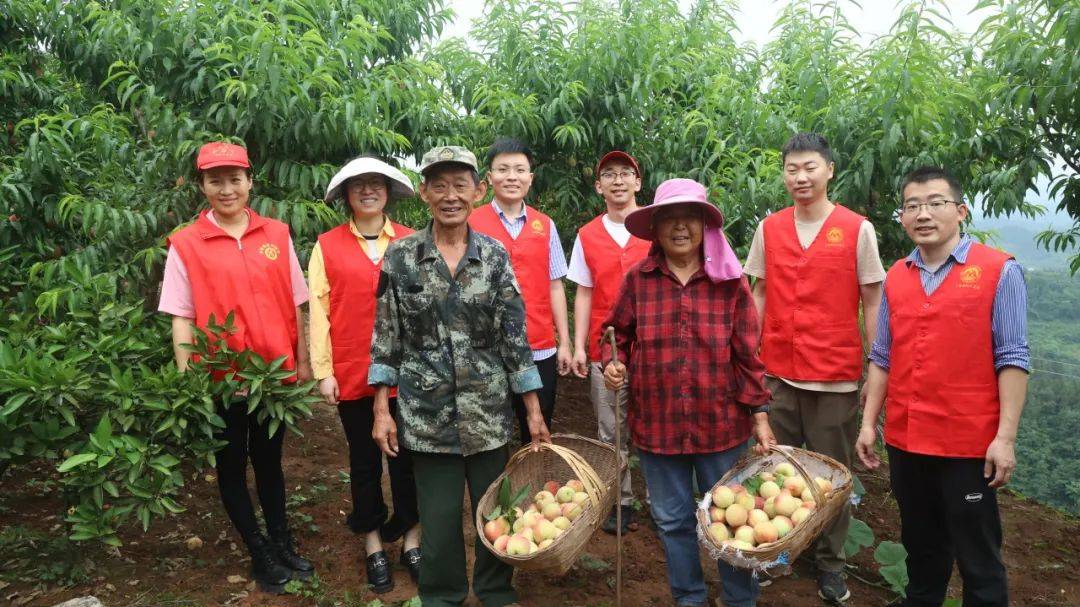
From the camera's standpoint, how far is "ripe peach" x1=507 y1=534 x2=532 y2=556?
250 centimetres

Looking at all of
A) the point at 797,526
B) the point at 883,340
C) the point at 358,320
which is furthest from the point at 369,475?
the point at 883,340

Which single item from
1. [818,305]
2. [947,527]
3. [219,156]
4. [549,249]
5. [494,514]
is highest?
[219,156]

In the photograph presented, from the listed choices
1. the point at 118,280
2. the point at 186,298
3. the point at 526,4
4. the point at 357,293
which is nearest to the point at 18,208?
the point at 118,280

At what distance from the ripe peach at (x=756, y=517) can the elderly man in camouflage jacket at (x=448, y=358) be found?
0.79 m

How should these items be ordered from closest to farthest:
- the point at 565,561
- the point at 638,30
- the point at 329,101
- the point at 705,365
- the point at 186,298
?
the point at 565,561 < the point at 705,365 < the point at 186,298 < the point at 329,101 < the point at 638,30

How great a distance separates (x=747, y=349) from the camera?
2.69 meters

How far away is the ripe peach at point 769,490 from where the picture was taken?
2547 mm

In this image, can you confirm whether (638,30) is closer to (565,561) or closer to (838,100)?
(838,100)

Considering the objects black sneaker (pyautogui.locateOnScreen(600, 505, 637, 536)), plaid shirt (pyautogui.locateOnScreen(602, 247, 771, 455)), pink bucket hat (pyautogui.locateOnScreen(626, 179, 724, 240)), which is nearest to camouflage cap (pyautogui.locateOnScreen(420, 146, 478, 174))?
pink bucket hat (pyautogui.locateOnScreen(626, 179, 724, 240))

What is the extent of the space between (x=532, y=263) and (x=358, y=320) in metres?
0.90

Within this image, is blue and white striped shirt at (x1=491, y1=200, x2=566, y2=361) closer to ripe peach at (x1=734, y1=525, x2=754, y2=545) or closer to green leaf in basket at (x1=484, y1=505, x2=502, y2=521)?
green leaf in basket at (x1=484, y1=505, x2=502, y2=521)

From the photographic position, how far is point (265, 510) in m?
3.20

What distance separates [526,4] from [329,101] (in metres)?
1.68

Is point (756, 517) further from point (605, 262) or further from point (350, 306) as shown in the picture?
point (350, 306)
